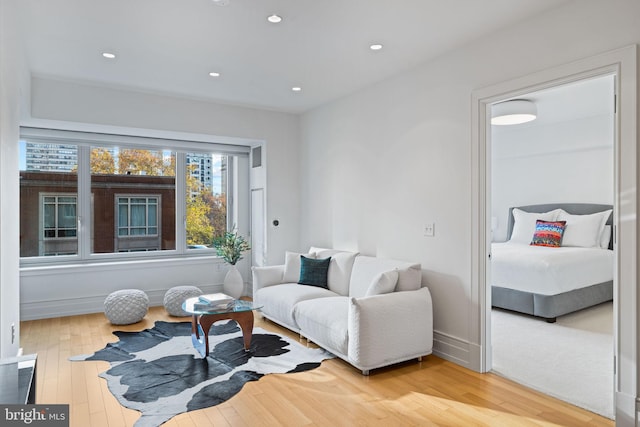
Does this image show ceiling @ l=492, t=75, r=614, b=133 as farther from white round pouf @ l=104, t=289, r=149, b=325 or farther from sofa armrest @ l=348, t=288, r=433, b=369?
white round pouf @ l=104, t=289, r=149, b=325

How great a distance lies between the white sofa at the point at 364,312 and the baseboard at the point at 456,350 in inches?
6.8

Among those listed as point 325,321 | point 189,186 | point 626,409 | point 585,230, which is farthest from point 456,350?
point 189,186

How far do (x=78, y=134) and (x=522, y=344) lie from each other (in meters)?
5.61

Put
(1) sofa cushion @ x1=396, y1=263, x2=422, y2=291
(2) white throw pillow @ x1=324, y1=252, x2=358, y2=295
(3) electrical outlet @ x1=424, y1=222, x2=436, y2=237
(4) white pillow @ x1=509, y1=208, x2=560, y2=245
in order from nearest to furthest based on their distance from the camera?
(1) sofa cushion @ x1=396, y1=263, x2=422, y2=291 < (3) electrical outlet @ x1=424, y1=222, x2=436, y2=237 < (2) white throw pillow @ x1=324, y1=252, x2=358, y2=295 < (4) white pillow @ x1=509, y1=208, x2=560, y2=245

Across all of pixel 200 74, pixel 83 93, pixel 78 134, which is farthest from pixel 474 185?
pixel 78 134

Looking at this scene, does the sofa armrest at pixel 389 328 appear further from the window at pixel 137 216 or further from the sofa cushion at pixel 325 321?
the window at pixel 137 216

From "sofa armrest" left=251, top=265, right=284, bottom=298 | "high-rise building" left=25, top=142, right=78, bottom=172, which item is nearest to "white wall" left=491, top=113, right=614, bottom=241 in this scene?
→ "sofa armrest" left=251, top=265, right=284, bottom=298

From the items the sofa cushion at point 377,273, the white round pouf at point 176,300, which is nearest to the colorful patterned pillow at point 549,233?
the sofa cushion at point 377,273

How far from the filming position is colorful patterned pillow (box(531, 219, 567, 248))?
6.19m

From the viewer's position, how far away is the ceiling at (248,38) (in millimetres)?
2863

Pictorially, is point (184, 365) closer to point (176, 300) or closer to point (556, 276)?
point (176, 300)

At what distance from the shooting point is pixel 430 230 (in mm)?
3812

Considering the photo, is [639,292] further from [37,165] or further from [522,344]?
[37,165]

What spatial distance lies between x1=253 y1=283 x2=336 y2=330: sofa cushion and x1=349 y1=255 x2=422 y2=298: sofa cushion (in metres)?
0.34
